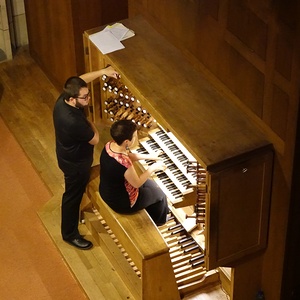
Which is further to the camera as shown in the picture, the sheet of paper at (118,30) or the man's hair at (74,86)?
the sheet of paper at (118,30)

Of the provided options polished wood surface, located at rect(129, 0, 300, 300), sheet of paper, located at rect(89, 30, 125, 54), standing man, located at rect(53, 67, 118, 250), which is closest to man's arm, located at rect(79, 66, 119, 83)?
standing man, located at rect(53, 67, 118, 250)

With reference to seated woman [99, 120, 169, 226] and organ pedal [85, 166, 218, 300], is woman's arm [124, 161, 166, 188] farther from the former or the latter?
organ pedal [85, 166, 218, 300]

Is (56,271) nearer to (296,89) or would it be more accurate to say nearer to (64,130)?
(64,130)

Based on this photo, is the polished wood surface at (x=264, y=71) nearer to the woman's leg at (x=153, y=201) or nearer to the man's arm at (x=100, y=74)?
the man's arm at (x=100, y=74)

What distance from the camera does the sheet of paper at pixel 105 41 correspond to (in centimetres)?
723

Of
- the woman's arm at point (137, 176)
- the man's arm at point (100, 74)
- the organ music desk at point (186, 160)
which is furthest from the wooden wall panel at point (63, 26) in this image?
the woman's arm at point (137, 176)

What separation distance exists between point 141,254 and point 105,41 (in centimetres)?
179

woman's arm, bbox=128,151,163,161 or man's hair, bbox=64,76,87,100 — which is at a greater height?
man's hair, bbox=64,76,87,100

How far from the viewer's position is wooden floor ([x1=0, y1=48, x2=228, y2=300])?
25.0 feet

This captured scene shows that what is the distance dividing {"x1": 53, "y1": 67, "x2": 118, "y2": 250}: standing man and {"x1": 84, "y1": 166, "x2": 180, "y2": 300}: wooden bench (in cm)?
21

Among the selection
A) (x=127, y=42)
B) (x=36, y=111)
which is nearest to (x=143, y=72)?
(x=127, y=42)

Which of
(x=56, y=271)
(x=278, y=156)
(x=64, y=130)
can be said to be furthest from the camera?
(x=56, y=271)

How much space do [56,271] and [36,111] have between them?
2.49 meters

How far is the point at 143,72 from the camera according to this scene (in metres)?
6.93
